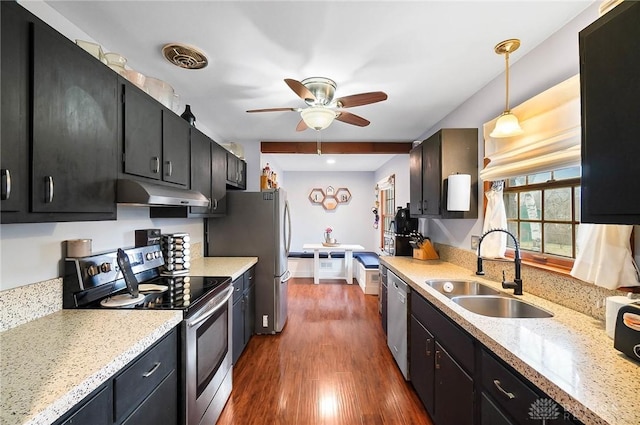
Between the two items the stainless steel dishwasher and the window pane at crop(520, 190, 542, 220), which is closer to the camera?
the window pane at crop(520, 190, 542, 220)

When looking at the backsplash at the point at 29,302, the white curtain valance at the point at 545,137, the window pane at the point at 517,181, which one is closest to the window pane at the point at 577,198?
the white curtain valance at the point at 545,137

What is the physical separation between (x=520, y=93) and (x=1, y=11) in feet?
8.83

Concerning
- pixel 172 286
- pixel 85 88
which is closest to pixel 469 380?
pixel 172 286

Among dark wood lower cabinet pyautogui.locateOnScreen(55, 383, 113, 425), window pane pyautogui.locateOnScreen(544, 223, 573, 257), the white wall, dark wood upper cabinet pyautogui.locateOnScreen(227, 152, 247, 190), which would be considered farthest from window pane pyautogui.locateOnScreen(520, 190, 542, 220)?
the white wall

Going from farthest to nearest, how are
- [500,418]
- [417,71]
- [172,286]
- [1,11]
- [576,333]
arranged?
[417,71]
[172,286]
[576,333]
[500,418]
[1,11]

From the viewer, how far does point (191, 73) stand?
217 centimetres

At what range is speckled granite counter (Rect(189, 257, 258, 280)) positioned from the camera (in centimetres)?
246

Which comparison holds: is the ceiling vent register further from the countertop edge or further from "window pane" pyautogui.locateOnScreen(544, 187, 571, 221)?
"window pane" pyautogui.locateOnScreen(544, 187, 571, 221)

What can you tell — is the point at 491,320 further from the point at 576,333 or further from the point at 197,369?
the point at 197,369

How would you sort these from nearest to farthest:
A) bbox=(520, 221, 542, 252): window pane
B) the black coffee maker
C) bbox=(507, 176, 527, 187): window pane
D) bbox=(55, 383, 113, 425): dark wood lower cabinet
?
bbox=(55, 383, 113, 425): dark wood lower cabinet
bbox=(520, 221, 542, 252): window pane
bbox=(507, 176, 527, 187): window pane
the black coffee maker

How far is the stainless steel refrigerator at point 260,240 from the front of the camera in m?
3.29

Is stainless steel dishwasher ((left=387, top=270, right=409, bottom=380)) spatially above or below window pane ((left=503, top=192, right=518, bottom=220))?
below

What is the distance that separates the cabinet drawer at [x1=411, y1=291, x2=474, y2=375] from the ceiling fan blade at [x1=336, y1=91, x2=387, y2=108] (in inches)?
57.9

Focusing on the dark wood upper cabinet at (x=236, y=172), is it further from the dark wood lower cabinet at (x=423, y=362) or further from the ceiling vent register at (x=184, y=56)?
the dark wood lower cabinet at (x=423, y=362)
